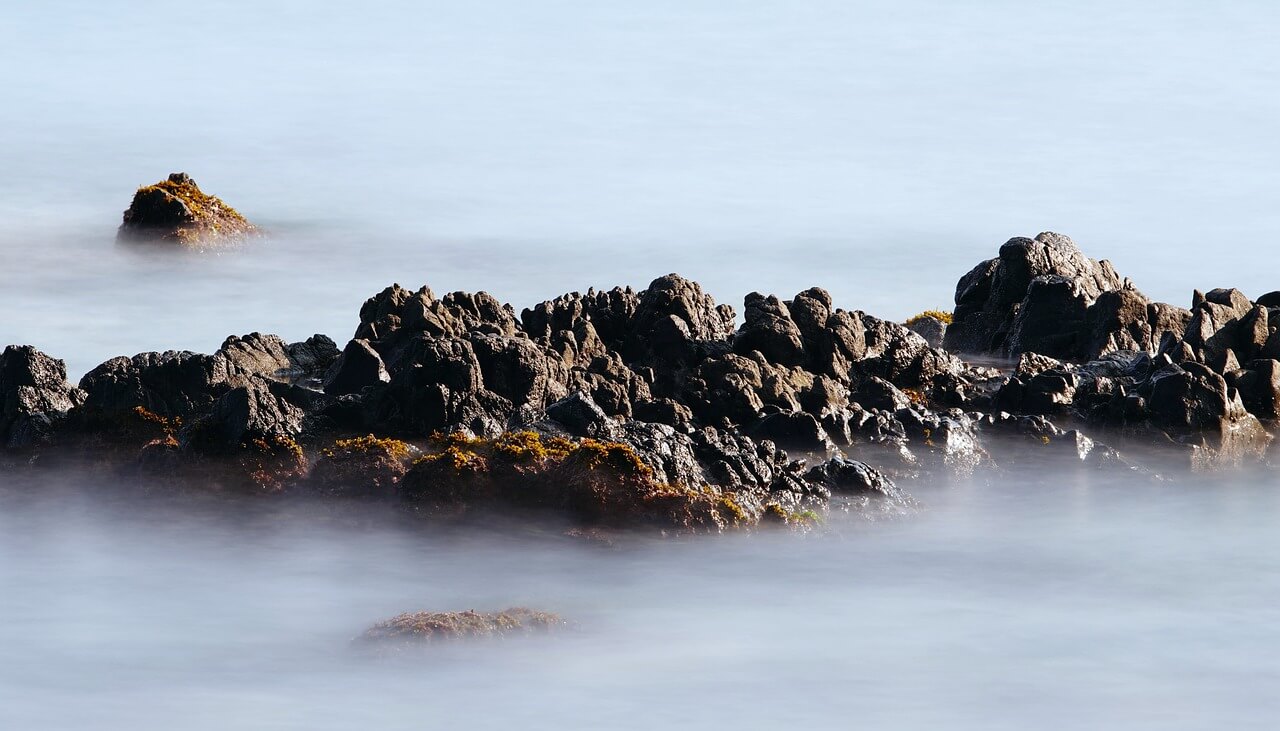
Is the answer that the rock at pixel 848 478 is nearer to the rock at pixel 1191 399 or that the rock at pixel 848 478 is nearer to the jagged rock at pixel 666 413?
the jagged rock at pixel 666 413

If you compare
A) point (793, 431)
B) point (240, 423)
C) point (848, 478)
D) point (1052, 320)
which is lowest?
point (848, 478)

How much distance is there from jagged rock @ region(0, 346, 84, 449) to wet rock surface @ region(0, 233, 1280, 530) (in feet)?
0.11

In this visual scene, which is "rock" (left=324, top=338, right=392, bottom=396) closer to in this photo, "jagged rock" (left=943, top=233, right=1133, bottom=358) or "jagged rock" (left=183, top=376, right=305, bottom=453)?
"jagged rock" (left=183, top=376, right=305, bottom=453)

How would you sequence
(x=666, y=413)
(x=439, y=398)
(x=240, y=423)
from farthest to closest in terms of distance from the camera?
1. (x=666, y=413)
2. (x=439, y=398)
3. (x=240, y=423)

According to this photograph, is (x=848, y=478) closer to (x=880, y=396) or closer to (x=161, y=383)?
(x=880, y=396)

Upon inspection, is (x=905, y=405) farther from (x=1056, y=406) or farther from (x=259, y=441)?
(x=259, y=441)

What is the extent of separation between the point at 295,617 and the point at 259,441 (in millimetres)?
4009

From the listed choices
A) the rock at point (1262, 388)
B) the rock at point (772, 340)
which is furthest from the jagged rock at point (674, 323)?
the rock at point (1262, 388)

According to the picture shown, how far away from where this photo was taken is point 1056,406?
97.0 ft

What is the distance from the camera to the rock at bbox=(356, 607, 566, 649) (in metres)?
20.3

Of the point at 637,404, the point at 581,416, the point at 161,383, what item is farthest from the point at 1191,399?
the point at 161,383

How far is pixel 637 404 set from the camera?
27.1m

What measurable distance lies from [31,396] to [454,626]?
32.1ft

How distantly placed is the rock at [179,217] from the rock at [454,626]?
1382 inches
